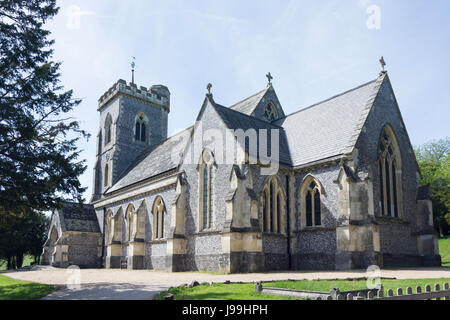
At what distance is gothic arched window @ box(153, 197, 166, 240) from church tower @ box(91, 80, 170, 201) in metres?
13.4

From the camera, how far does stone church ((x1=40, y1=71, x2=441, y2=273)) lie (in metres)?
19.7

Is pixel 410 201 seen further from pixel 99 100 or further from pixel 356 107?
pixel 99 100

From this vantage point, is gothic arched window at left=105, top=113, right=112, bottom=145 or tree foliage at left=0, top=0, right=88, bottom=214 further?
Result: gothic arched window at left=105, top=113, right=112, bottom=145

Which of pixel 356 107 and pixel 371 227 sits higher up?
pixel 356 107

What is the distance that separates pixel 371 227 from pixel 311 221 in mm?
3996

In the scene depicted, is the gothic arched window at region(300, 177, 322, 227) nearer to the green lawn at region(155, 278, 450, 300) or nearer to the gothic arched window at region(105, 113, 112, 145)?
the green lawn at region(155, 278, 450, 300)

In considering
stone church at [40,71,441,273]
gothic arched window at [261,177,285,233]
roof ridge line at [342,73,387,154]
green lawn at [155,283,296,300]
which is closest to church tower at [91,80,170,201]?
stone church at [40,71,441,273]

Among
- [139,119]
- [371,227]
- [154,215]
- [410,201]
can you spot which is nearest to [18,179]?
[154,215]

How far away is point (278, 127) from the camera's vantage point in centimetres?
2794

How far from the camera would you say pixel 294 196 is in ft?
75.0

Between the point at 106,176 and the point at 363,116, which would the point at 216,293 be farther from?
the point at 106,176

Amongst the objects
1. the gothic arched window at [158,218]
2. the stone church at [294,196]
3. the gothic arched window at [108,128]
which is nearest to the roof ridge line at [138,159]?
the gothic arched window at [108,128]

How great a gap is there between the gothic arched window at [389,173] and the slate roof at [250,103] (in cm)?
1027

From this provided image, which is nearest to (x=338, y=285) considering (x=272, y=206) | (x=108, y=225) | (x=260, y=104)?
(x=272, y=206)
